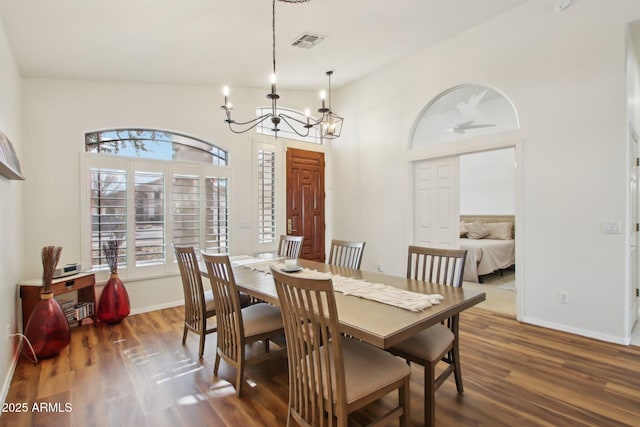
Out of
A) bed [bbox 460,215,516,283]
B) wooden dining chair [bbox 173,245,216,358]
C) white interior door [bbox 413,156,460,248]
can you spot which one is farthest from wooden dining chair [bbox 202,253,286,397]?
bed [bbox 460,215,516,283]

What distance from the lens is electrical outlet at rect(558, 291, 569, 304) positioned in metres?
3.23

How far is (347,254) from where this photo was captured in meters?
3.09

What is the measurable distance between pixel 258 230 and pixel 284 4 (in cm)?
306

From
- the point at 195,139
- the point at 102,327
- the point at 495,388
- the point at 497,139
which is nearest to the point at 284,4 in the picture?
the point at 195,139

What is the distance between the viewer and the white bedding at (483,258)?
5324mm

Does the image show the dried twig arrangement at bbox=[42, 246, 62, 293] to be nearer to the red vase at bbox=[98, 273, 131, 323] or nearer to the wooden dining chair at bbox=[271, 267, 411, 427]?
the red vase at bbox=[98, 273, 131, 323]

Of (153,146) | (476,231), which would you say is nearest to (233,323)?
(153,146)

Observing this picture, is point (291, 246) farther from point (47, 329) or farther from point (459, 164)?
point (459, 164)

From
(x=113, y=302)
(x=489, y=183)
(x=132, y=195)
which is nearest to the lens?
(x=113, y=302)

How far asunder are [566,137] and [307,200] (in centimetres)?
364

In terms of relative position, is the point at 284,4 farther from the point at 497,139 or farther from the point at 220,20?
the point at 497,139

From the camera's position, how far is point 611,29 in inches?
116

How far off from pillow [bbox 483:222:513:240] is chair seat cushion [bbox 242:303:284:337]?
560 centimetres

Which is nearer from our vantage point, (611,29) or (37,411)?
(37,411)
